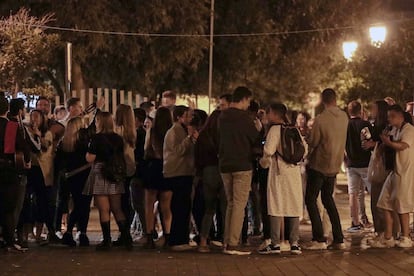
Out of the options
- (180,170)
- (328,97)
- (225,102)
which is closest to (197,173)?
(180,170)

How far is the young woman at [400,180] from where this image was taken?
11.2 m

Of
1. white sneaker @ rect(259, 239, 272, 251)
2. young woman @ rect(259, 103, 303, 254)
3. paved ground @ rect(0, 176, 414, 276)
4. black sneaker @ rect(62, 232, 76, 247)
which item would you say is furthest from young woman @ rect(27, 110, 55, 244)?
young woman @ rect(259, 103, 303, 254)

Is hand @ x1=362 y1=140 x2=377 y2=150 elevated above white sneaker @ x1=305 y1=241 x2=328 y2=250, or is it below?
above

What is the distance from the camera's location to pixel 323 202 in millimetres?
11312

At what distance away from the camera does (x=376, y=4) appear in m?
29.3

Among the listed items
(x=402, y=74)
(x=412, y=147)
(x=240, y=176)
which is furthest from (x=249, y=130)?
(x=402, y=74)

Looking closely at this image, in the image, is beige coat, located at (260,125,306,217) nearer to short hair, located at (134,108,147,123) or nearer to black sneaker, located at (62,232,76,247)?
short hair, located at (134,108,147,123)

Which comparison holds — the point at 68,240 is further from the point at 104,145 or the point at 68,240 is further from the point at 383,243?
the point at 383,243

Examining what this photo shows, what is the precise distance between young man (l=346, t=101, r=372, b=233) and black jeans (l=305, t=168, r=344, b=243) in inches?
60.7

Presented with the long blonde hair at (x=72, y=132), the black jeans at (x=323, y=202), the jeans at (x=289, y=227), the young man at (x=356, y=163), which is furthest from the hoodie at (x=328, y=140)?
the long blonde hair at (x=72, y=132)

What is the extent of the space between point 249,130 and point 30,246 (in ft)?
11.4

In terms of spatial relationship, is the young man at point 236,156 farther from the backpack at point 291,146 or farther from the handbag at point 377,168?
the handbag at point 377,168

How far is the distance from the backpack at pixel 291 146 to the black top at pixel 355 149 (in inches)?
99.0

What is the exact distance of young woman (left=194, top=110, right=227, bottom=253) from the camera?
10.9 meters
